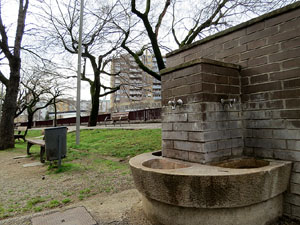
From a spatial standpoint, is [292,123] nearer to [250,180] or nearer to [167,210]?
[250,180]

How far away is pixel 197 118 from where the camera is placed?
2158mm

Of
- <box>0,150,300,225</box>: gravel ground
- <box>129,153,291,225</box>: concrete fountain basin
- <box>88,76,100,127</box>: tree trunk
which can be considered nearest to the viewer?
<box>129,153,291,225</box>: concrete fountain basin

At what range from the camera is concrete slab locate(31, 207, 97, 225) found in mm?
2177

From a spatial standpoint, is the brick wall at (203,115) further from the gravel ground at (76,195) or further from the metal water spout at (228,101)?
the gravel ground at (76,195)

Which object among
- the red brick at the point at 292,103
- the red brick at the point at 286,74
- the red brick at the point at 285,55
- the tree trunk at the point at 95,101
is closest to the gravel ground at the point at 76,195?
the red brick at the point at 292,103

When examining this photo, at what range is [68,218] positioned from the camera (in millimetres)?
2291

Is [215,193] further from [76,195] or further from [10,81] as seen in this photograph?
[10,81]

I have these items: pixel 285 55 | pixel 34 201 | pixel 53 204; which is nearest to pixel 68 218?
pixel 53 204

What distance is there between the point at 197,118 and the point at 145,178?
0.90m

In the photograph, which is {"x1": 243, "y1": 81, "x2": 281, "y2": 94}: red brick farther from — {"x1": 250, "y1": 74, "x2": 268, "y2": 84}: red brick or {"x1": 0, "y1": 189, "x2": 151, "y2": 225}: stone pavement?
{"x1": 0, "y1": 189, "x2": 151, "y2": 225}: stone pavement

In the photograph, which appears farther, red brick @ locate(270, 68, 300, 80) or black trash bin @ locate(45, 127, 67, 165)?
black trash bin @ locate(45, 127, 67, 165)

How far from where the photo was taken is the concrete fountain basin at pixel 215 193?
5.27 feet

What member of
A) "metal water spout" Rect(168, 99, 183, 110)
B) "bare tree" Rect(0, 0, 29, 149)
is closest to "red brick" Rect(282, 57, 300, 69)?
"metal water spout" Rect(168, 99, 183, 110)

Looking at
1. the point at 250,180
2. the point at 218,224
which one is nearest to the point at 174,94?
the point at 250,180
